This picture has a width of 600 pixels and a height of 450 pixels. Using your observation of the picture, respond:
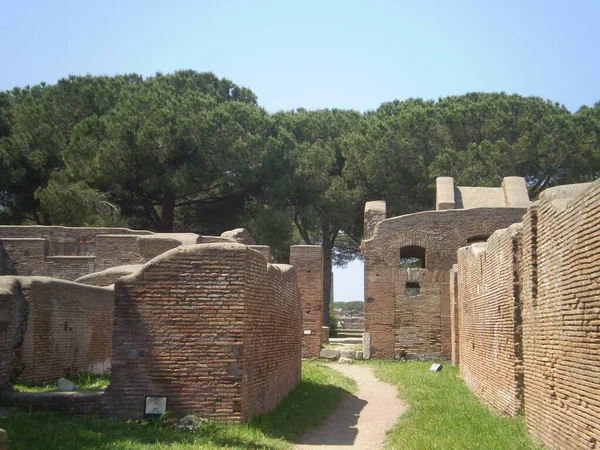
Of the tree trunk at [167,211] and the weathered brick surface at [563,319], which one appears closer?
the weathered brick surface at [563,319]

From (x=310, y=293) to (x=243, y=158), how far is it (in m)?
9.67

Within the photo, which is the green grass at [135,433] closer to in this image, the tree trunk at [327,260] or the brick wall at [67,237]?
the brick wall at [67,237]

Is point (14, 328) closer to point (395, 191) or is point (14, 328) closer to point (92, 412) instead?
point (92, 412)

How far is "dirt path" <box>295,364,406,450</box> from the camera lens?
29.7 ft

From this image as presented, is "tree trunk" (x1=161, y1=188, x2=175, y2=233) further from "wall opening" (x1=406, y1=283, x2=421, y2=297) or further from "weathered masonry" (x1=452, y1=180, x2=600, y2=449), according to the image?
"weathered masonry" (x1=452, y1=180, x2=600, y2=449)

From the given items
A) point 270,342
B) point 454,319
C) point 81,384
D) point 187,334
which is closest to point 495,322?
point 270,342

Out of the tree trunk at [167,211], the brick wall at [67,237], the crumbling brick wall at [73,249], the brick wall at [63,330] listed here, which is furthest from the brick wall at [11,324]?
the tree trunk at [167,211]

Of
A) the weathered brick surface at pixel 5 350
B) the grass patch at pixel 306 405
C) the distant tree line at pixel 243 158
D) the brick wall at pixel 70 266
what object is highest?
the distant tree line at pixel 243 158

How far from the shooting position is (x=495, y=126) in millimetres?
30609

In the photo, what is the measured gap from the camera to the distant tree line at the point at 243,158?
26.6 m

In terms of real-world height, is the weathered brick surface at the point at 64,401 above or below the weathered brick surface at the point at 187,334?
below

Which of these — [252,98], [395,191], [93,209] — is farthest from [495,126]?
[93,209]

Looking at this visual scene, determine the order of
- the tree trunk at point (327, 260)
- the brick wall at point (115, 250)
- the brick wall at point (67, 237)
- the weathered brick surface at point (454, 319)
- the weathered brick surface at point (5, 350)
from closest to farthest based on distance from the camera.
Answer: the weathered brick surface at point (5, 350) < the brick wall at point (115, 250) < the weathered brick surface at point (454, 319) < the brick wall at point (67, 237) < the tree trunk at point (327, 260)

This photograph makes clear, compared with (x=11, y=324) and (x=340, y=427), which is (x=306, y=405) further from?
(x=11, y=324)
